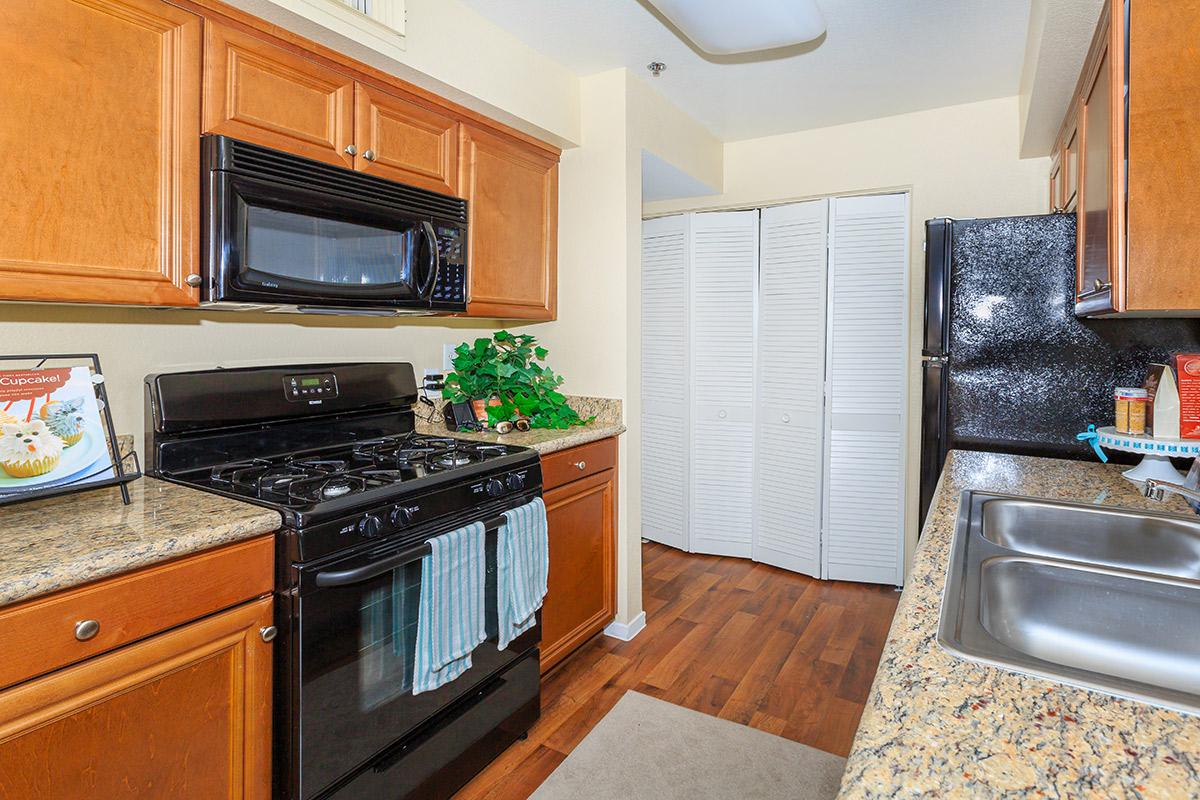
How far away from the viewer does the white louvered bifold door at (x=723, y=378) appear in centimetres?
351

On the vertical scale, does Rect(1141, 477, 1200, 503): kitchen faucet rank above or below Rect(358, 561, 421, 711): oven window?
above

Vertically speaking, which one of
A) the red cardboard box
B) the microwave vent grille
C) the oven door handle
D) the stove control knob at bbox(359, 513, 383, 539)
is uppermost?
the microwave vent grille

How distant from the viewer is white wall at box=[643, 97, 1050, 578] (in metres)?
2.93

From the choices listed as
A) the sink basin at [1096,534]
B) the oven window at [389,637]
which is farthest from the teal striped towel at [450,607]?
the sink basin at [1096,534]

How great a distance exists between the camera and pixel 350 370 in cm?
222

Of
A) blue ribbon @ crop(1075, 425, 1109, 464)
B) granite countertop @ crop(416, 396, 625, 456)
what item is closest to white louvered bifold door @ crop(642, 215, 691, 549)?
granite countertop @ crop(416, 396, 625, 456)

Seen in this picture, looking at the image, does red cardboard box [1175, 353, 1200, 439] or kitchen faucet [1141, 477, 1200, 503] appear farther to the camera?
red cardboard box [1175, 353, 1200, 439]

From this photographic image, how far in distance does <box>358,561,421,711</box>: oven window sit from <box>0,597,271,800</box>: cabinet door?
208mm

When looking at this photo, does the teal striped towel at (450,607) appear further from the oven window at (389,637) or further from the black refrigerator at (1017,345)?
the black refrigerator at (1017,345)

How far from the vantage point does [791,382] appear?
3.40 metres

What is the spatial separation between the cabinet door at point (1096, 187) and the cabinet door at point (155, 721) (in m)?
1.94

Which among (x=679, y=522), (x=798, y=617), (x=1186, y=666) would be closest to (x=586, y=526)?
(x=798, y=617)

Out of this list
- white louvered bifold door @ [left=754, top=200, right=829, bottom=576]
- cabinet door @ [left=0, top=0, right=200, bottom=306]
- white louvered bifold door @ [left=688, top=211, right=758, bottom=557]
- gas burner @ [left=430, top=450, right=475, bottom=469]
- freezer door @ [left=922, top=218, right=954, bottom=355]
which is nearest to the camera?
cabinet door @ [left=0, top=0, right=200, bottom=306]

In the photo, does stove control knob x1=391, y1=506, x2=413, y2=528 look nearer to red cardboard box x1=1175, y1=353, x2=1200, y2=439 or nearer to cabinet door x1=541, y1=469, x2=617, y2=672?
cabinet door x1=541, y1=469, x2=617, y2=672
